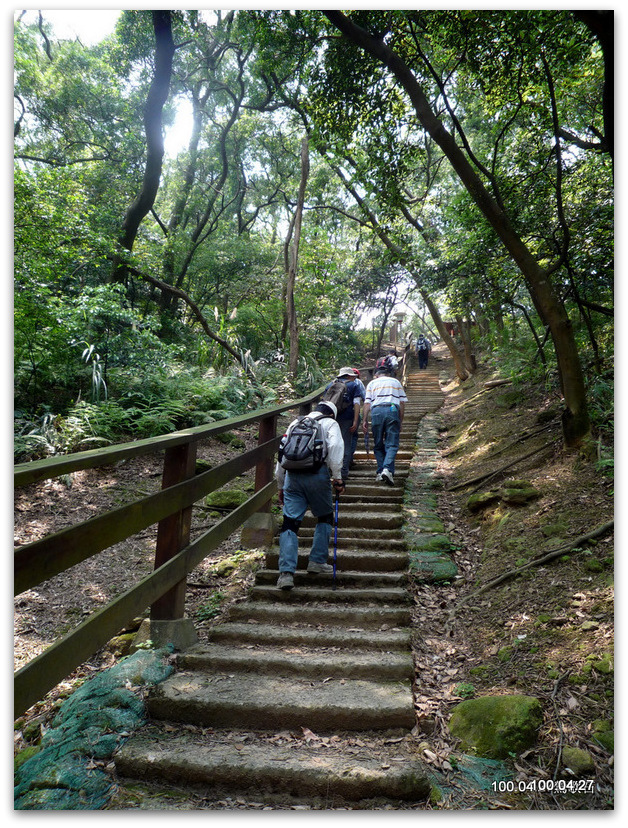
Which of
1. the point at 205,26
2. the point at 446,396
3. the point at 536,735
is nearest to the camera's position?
the point at 536,735

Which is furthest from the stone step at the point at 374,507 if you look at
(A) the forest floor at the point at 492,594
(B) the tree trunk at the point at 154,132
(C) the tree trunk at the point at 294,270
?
(B) the tree trunk at the point at 154,132

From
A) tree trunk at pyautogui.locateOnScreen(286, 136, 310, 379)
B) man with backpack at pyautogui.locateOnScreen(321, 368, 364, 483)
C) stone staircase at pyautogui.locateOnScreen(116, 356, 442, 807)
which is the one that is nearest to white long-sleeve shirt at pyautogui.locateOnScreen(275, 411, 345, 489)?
stone staircase at pyautogui.locateOnScreen(116, 356, 442, 807)

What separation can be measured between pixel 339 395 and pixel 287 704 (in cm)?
415

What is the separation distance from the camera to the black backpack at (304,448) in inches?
158

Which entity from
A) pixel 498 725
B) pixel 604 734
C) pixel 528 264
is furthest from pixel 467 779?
pixel 528 264

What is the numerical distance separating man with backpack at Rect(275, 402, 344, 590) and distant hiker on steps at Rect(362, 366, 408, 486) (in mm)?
2130

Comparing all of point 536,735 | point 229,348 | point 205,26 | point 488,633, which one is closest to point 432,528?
point 488,633

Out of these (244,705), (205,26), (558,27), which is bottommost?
(244,705)

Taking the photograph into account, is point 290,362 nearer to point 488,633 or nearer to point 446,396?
point 446,396

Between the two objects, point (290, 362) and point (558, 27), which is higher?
point (558, 27)

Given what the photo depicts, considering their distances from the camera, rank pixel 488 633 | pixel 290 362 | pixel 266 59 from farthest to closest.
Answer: pixel 290 362, pixel 266 59, pixel 488 633

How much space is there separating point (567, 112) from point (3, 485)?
9206 mm

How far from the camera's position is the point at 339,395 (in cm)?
624

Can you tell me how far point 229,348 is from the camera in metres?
10.6
